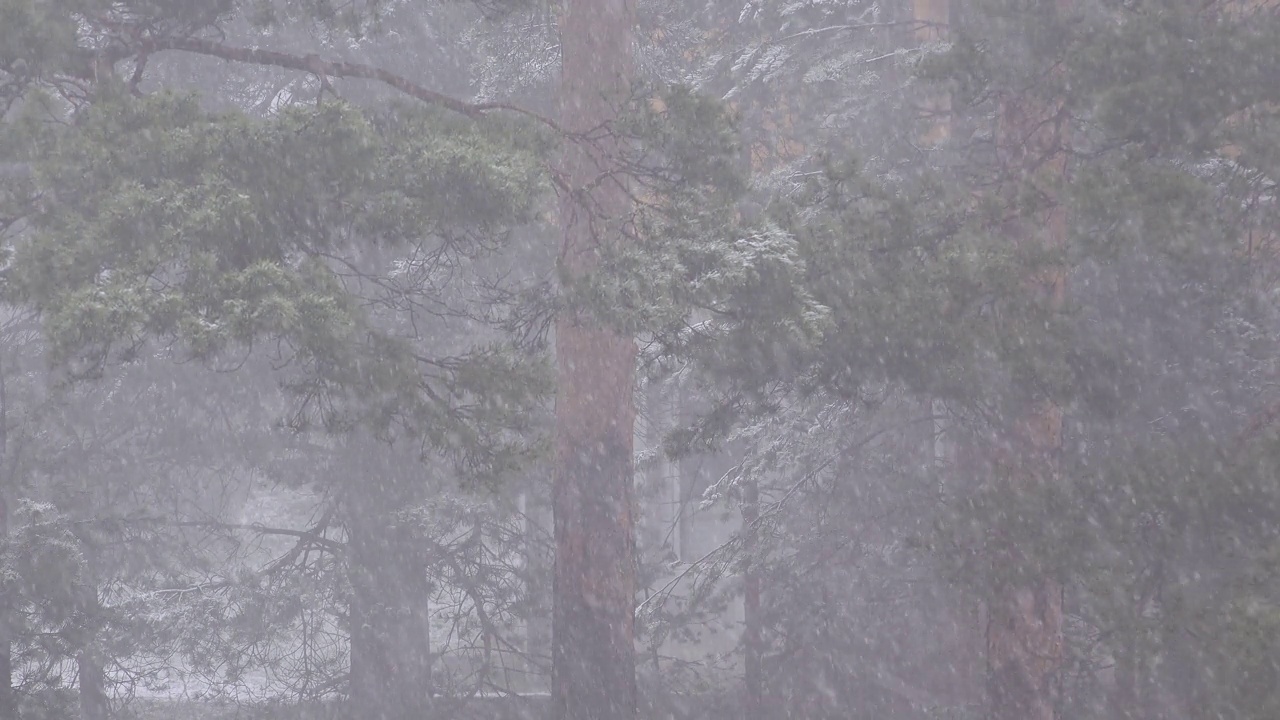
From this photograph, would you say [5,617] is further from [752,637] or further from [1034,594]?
[1034,594]

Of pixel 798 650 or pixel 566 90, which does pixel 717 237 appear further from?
pixel 798 650

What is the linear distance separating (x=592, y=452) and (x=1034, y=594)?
11.5 ft

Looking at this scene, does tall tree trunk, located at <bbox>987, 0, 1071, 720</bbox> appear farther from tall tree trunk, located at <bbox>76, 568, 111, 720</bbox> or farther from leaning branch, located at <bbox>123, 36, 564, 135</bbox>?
tall tree trunk, located at <bbox>76, 568, 111, 720</bbox>

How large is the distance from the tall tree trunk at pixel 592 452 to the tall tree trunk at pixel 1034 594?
9.25ft

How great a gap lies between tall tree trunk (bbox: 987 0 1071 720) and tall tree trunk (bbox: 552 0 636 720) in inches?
111

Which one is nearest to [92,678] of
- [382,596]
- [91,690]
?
[91,690]

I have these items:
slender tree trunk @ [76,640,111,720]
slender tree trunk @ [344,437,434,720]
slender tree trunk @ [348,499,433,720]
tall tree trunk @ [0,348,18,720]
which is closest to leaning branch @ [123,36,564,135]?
tall tree trunk @ [0,348,18,720]

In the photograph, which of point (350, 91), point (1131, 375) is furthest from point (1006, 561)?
point (350, 91)

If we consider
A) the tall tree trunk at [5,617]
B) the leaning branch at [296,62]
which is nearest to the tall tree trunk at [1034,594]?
the leaning branch at [296,62]

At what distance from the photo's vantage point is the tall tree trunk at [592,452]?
9.91 meters

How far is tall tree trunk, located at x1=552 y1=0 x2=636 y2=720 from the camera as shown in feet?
32.5

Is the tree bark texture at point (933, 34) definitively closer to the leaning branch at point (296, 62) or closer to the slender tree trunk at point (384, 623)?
the leaning branch at point (296, 62)

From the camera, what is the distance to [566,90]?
10484 millimetres

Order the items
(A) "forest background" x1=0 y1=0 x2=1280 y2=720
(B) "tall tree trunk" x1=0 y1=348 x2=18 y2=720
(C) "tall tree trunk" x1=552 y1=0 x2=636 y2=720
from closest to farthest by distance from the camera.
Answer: (A) "forest background" x1=0 y1=0 x2=1280 y2=720 → (C) "tall tree trunk" x1=552 y1=0 x2=636 y2=720 → (B) "tall tree trunk" x1=0 y1=348 x2=18 y2=720
